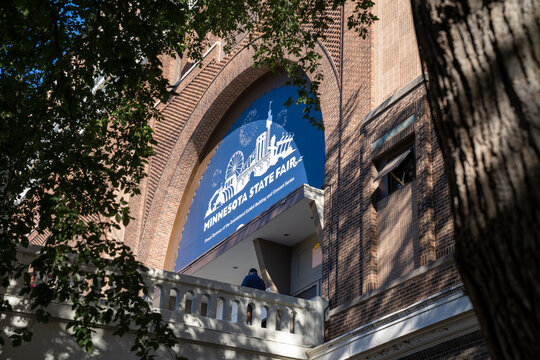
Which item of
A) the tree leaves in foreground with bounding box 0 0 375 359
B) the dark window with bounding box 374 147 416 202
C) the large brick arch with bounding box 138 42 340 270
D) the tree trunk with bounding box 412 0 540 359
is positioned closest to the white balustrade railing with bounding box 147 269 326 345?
the dark window with bounding box 374 147 416 202

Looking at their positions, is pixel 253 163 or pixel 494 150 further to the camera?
pixel 253 163

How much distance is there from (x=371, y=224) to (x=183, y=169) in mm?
12495

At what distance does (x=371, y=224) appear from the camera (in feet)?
51.5

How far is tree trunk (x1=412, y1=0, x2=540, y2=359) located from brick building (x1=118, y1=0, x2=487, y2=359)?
32.5ft

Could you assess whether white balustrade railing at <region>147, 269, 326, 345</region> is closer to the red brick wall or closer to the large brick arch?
the red brick wall

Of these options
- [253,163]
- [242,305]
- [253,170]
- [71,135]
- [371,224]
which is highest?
[253,163]

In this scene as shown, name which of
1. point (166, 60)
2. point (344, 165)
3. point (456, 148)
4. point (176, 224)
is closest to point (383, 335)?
point (344, 165)

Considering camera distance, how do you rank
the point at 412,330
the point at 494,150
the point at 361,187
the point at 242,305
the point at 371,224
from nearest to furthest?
the point at 494,150, the point at 412,330, the point at 242,305, the point at 371,224, the point at 361,187

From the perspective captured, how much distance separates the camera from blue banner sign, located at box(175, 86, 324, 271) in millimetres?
20125

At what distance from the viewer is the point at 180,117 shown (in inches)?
1098

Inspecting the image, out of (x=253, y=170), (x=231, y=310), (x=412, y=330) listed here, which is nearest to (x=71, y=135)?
(x=231, y=310)

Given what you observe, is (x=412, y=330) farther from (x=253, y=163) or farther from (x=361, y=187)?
(x=253, y=163)

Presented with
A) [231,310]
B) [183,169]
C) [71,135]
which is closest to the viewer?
[71,135]

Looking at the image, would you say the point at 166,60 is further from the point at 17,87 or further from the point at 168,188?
the point at 17,87
